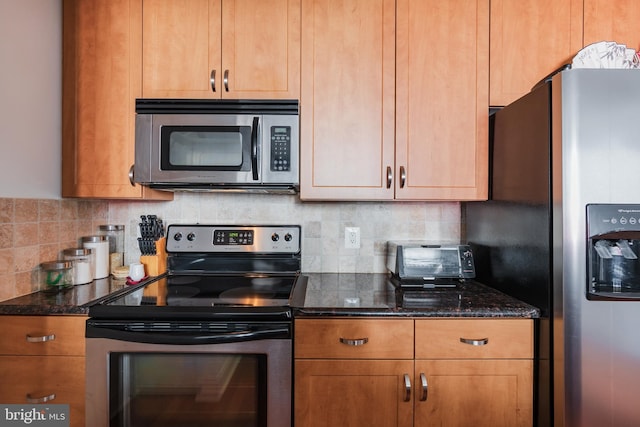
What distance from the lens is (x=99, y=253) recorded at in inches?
72.4

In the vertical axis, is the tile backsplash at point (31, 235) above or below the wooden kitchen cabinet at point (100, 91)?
below

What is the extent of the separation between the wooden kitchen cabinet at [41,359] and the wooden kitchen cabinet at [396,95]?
1.12 metres

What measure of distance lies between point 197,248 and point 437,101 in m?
1.43

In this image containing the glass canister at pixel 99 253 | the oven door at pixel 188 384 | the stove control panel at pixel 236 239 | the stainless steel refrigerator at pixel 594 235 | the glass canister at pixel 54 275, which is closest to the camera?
the stainless steel refrigerator at pixel 594 235

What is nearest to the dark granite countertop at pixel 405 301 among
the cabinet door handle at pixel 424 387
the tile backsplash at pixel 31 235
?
the cabinet door handle at pixel 424 387

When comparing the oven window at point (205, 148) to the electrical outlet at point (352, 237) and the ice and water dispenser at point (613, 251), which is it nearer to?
the electrical outlet at point (352, 237)

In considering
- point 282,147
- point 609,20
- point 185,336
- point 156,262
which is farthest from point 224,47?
point 609,20

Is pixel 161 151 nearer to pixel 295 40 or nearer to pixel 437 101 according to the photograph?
pixel 295 40

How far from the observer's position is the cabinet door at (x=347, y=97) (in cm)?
168

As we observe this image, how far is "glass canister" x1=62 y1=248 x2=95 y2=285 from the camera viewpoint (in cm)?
170

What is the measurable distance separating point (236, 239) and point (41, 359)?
0.94m

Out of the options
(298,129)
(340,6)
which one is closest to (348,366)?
(298,129)

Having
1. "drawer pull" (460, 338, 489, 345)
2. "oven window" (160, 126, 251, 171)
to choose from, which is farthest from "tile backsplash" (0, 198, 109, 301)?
"drawer pull" (460, 338, 489, 345)

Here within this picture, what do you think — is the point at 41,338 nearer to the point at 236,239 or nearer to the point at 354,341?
the point at 236,239
